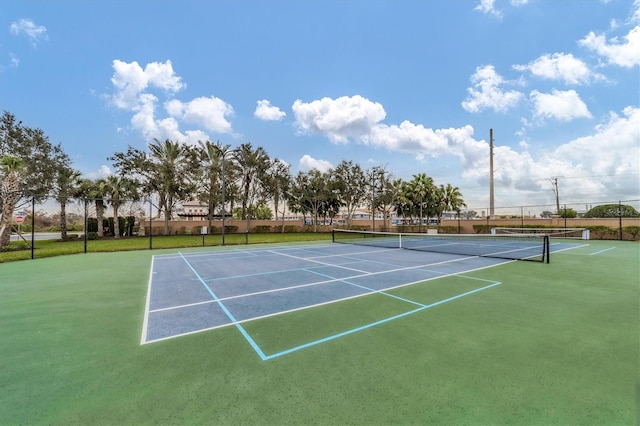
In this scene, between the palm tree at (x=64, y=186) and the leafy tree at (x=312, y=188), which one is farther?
the leafy tree at (x=312, y=188)

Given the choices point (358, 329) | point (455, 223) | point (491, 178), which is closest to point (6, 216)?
point (358, 329)

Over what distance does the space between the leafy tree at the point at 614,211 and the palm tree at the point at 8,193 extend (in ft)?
142

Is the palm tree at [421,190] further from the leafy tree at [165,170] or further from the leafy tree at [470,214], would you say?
the leafy tree at [165,170]

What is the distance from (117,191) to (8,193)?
1219cm

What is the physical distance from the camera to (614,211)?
93.3ft

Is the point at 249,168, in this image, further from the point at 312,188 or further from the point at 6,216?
the point at 6,216

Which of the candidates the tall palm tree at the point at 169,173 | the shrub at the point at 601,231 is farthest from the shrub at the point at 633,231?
the tall palm tree at the point at 169,173

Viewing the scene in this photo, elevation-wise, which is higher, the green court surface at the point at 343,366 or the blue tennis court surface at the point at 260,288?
the green court surface at the point at 343,366

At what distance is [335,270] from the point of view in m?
9.02

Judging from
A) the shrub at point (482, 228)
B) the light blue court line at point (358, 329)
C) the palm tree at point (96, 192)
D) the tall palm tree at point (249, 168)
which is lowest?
the light blue court line at point (358, 329)

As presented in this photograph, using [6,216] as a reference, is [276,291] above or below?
below

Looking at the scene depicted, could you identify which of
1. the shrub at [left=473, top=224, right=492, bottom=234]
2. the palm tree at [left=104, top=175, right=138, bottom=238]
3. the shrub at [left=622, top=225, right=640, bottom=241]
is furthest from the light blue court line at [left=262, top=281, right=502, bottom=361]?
the palm tree at [left=104, top=175, right=138, bottom=238]

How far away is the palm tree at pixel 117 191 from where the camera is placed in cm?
2769

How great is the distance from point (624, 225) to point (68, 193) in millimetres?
49849
